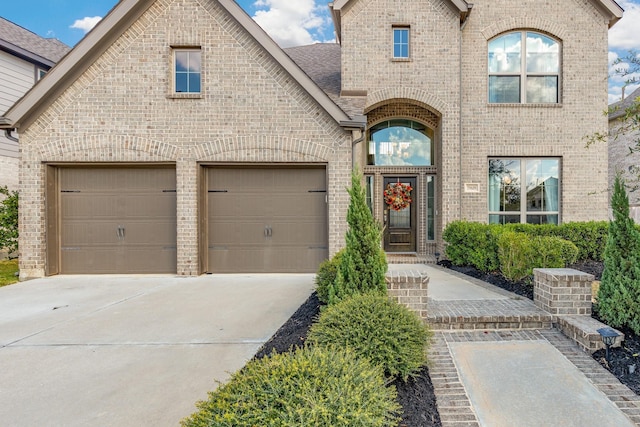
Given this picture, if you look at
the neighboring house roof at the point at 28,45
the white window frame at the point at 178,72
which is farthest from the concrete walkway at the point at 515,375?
the neighboring house roof at the point at 28,45

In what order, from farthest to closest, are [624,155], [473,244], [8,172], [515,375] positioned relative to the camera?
[624,155] → [8,172] → [473,244] → [515,375]

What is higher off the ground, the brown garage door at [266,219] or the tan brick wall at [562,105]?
the tan brick wall at [562,105]

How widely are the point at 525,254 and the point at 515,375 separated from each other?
287 cm

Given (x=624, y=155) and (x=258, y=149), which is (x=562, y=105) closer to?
(x=258, y=149)

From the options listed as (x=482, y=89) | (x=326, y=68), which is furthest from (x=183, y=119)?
(x=482, y=89)

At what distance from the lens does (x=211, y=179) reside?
24.1 ft

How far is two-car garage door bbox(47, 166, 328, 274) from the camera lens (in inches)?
286

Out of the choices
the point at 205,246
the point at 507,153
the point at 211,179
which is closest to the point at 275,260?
the point at 205,246

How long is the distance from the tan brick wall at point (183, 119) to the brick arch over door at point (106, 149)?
0.07 feet

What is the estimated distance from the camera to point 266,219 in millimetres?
7363

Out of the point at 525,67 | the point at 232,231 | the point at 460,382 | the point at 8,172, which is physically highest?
the point at 525,67

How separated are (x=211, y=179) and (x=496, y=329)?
609 cm

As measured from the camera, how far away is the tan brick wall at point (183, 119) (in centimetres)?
694

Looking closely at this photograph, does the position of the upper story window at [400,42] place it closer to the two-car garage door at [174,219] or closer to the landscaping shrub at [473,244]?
the two-car garage door at [174,219]
